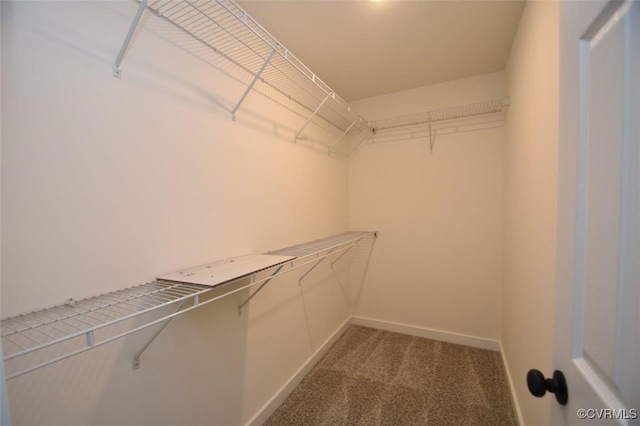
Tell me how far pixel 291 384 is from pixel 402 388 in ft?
2.69

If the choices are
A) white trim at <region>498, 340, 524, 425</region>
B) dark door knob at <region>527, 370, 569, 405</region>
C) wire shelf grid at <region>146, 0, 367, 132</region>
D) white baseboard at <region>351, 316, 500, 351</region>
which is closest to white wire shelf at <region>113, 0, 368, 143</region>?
wire shelf grid at <region>146, 0, 367, 132</region>

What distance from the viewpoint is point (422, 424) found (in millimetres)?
1618

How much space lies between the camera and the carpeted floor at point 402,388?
1671 millimetres

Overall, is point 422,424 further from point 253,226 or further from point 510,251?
point 253,226

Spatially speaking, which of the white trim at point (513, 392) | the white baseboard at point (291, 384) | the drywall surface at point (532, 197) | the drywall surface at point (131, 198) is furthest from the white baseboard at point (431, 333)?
the drywall surface at point (131, 198)

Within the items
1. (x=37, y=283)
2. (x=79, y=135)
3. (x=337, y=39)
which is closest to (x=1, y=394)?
(x=37, y=283)

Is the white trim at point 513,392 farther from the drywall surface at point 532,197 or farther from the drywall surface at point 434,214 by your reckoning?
the drywall surface at point 434,214

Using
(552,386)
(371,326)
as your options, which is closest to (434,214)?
(371,326)

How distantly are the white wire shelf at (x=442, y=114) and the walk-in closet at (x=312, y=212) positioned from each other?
0.03 m

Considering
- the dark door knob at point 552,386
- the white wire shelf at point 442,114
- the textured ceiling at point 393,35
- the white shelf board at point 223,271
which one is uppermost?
the textured ceiling at point 393,35

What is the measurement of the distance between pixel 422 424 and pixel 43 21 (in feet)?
8.34

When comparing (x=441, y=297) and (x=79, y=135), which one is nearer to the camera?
(x=79, y=135)

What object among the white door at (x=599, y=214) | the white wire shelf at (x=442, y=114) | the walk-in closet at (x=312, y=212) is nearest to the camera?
the white door at (x=599, y=214)

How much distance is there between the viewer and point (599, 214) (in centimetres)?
47
